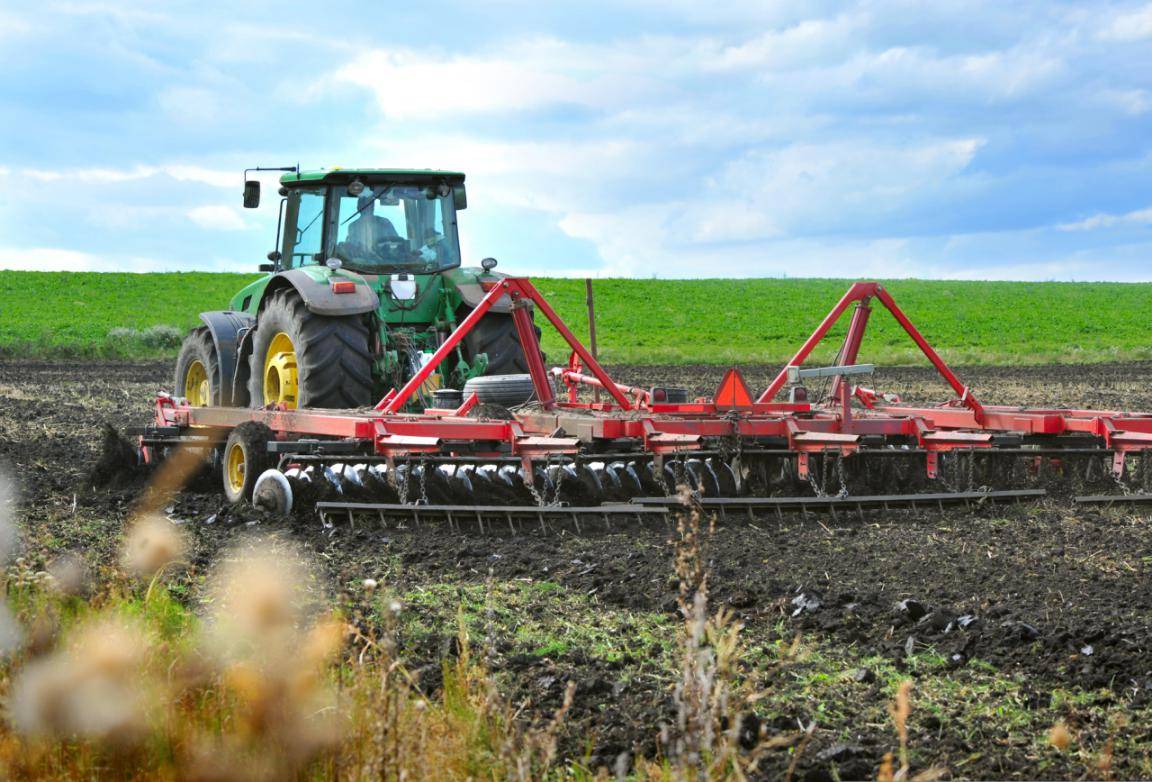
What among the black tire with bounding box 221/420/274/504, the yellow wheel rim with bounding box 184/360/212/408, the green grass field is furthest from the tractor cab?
the green grass field

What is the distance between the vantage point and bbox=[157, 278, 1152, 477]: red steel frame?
7.58 m

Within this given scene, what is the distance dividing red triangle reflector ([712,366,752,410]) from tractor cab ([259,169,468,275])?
3.04 m

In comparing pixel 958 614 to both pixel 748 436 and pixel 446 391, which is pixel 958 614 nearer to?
pixel 748 436

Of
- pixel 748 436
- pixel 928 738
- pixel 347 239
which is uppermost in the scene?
pixel 347 239

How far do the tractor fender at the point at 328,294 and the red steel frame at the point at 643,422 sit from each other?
785mm

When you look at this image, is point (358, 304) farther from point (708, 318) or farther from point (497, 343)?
point (708, 318)

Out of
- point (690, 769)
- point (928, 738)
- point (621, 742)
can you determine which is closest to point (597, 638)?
point (621, 742)

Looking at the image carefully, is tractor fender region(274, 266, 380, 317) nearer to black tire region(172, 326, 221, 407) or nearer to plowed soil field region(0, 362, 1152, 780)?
plowed soil field region(0, 362, 1152, 780)

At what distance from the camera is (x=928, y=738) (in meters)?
3.87

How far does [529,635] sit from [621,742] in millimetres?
1207

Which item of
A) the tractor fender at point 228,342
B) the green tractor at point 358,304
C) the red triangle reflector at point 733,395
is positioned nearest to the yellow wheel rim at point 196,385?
the green tractor at point 358,304

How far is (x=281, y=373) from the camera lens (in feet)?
31.4

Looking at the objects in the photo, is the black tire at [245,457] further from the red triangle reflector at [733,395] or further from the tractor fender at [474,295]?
the red triangle reflector at [733,395]

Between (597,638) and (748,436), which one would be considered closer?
(597,638)
